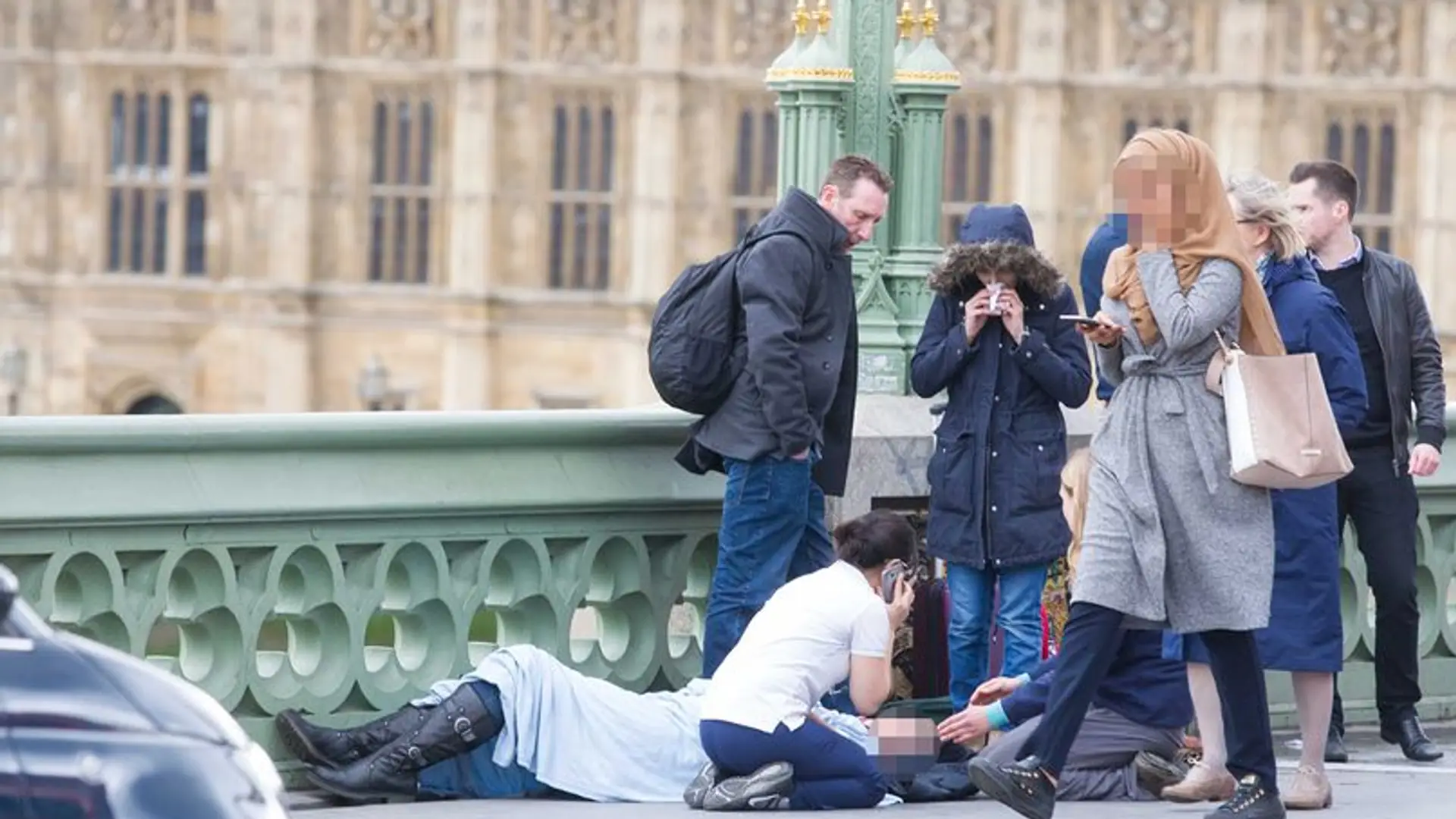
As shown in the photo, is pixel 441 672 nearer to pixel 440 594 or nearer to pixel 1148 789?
pixel 440 594

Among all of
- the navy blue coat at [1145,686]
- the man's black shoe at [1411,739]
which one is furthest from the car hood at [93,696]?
the man's black shoe at [1411,739]

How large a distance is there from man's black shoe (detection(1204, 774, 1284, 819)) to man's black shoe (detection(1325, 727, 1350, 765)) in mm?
1491

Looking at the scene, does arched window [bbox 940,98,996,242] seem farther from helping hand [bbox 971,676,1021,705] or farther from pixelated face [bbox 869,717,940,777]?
pixelated face [bbox 869,717,940,777]

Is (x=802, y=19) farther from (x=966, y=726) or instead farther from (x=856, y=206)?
(x=966, y=726)

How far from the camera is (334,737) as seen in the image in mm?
10141

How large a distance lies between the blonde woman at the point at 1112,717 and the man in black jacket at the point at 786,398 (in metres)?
0.65

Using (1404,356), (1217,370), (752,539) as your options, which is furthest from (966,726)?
(1404,356)

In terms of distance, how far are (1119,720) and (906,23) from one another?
2.68 metres

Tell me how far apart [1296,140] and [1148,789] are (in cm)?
3494

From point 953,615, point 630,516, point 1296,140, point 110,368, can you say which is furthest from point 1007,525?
point 110,368

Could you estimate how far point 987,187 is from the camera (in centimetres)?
4591

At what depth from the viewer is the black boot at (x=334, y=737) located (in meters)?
10.1

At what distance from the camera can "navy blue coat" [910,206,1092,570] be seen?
10.7m

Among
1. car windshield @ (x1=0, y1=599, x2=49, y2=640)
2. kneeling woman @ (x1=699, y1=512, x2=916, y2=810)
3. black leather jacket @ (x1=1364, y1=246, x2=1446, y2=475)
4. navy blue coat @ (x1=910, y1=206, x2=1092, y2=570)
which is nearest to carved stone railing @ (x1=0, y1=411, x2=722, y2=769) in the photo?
navy blue coat @ (x1=910, y1=206, x2=1092, y2=570)
